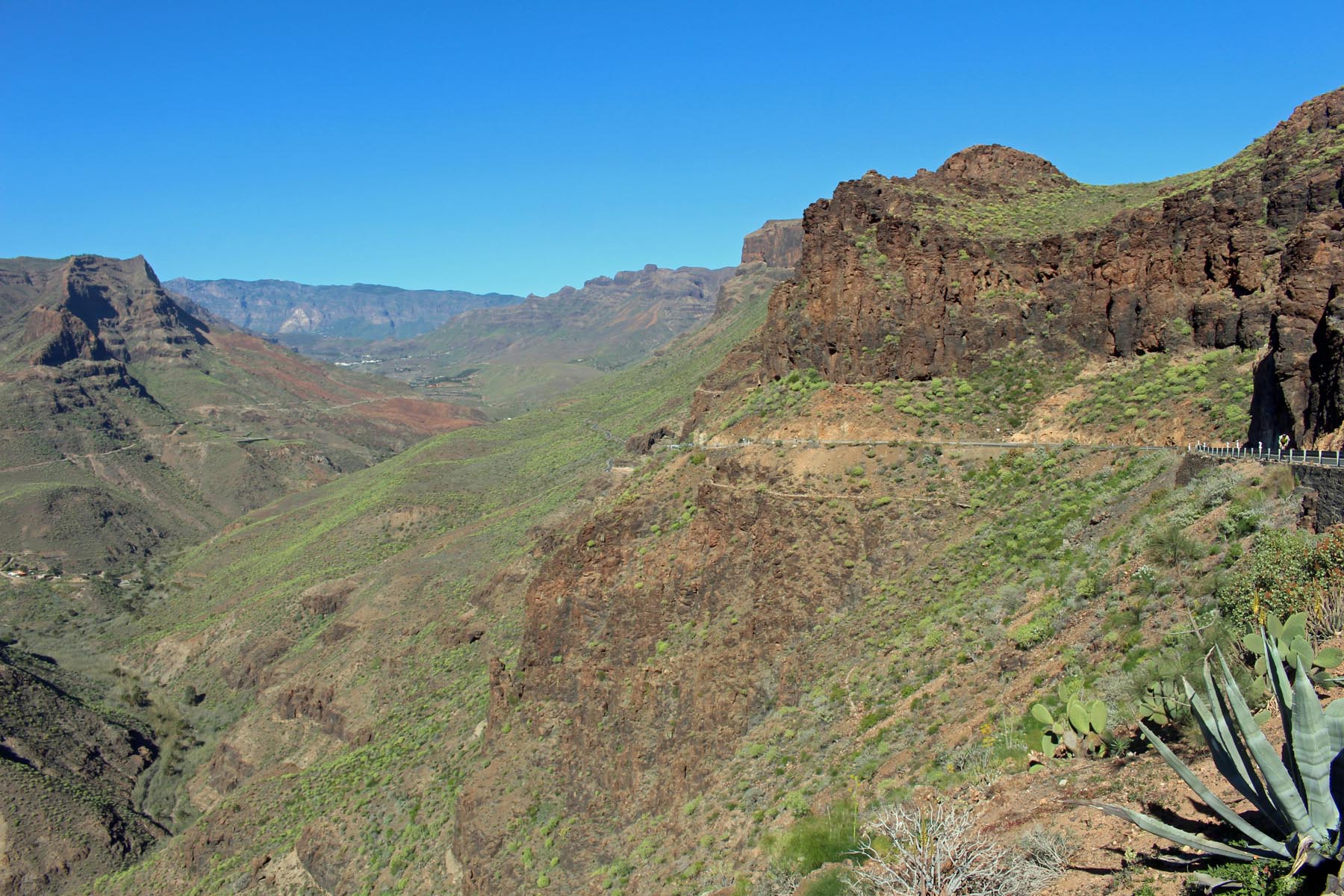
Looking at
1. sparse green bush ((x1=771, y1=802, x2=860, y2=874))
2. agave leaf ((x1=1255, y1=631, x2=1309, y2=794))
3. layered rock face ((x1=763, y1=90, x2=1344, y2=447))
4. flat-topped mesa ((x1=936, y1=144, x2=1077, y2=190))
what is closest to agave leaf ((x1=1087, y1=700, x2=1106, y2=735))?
sparse green bush ((x1=771, y1=802, x2=860, y2=874))

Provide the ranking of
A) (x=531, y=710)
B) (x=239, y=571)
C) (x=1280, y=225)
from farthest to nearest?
1. (x=239, y=571)
2. (x=531, y=710)
3. (x=1280, y=225)

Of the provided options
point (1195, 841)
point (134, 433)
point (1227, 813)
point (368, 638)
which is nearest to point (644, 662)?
point (1195, 841)

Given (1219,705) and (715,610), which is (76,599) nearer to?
(715,610)

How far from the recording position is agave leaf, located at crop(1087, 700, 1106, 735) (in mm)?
13273

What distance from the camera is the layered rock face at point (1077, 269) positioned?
26.2 meters

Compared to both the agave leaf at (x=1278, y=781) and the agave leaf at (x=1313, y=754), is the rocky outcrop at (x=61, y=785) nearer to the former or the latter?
the agave leaf at (x=1278, y=781)

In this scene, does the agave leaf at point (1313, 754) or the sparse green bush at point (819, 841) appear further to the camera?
the sparse green bush at point (819, 841)

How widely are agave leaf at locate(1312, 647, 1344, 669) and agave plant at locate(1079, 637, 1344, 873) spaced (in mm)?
2708

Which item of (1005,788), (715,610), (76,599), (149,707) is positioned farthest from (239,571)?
(1005,788)

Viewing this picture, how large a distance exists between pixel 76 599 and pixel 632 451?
64.9 m

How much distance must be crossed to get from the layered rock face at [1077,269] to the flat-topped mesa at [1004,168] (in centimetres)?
32

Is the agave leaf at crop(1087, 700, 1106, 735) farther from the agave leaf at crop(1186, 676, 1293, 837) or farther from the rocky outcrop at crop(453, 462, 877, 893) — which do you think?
the rocky outcrop at crop(453, 462, 877, 893)

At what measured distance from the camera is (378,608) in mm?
64250

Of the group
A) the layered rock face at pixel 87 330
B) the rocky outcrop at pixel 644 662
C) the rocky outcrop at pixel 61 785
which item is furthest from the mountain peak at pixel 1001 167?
the layered rock face at pixel 87 330
